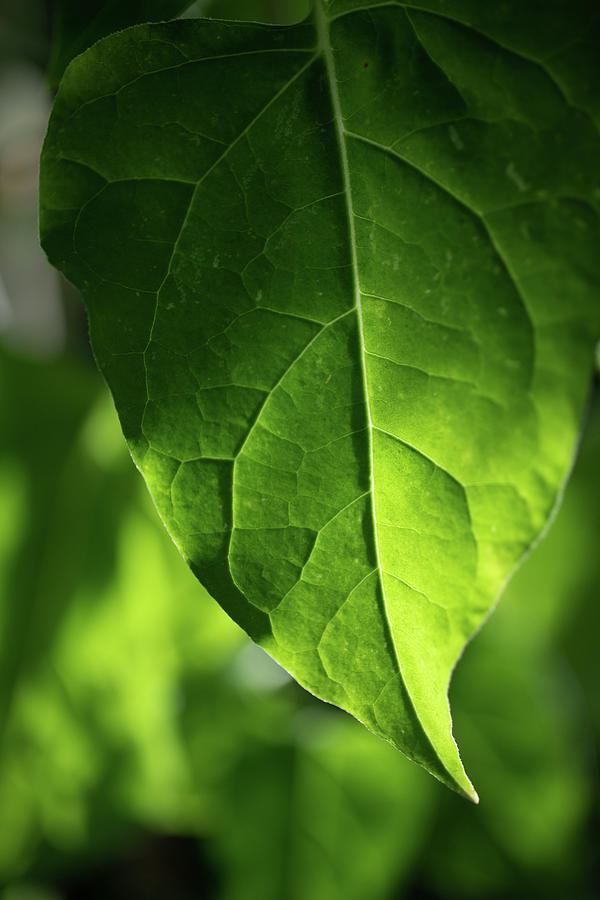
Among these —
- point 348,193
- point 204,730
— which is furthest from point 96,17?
point 204,730

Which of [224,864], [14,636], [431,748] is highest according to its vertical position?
[431,748]

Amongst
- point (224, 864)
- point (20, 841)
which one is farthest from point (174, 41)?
point (224, 864)

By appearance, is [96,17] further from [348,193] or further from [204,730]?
[204,730]

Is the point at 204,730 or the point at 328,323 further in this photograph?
the point at 204,730

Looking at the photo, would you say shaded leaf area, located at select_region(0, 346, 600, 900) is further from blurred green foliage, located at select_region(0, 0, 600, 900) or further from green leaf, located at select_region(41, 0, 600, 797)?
green leaf, located at select_region(41, 0, 600, 797)

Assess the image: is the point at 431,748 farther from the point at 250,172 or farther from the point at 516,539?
the point at 250,172

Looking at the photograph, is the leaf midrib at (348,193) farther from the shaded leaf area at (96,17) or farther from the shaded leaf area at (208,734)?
the shaded leaf area at (208,734)

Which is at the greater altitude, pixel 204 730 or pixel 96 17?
pixel 96 17

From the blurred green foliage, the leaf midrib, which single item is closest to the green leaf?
the leaf midrib
